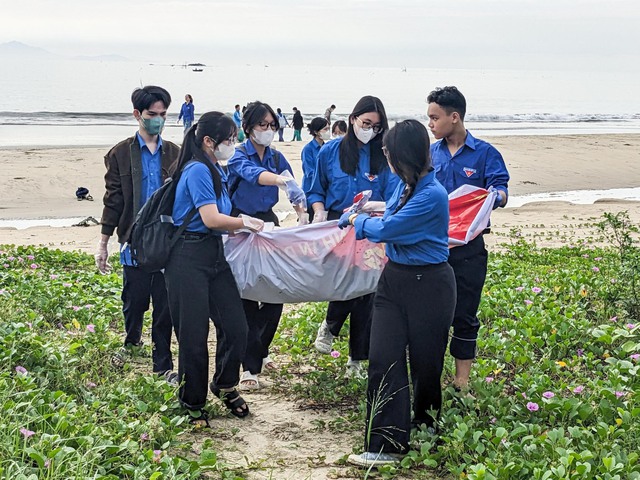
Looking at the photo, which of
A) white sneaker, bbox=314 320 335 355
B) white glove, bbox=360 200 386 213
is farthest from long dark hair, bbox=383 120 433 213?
white sneaker, bbox=314 320 335 355

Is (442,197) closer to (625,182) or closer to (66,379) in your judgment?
(66,379)

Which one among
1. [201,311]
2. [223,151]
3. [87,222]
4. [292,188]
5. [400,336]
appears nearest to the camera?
[400,336]

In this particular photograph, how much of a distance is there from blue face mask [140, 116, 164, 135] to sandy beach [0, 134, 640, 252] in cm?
581

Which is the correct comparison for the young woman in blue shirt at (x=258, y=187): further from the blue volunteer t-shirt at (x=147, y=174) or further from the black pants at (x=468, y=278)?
the black pants at (x=468, y=278)

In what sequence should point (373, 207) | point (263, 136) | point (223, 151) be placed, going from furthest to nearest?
1. point (263, 136)
2. point (373, 207)
3. point (223, 151)

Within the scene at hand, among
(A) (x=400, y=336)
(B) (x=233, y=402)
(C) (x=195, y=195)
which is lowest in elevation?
(B) (x=233, y=402)

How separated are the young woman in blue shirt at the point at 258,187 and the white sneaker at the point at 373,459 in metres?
1.46

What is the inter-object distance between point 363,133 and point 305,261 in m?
0.95

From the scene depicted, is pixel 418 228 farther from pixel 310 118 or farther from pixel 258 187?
pixel 310 118

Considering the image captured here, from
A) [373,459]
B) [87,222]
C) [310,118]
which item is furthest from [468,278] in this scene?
[310,118]

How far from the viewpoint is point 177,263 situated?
4.88m

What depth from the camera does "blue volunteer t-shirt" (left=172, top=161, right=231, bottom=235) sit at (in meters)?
4.78

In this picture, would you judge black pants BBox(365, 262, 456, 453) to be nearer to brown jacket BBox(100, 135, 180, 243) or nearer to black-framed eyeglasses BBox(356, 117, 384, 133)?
black-framed eyeglasses BBox(356, 117, 384, 133)

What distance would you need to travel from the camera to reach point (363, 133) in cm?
561
